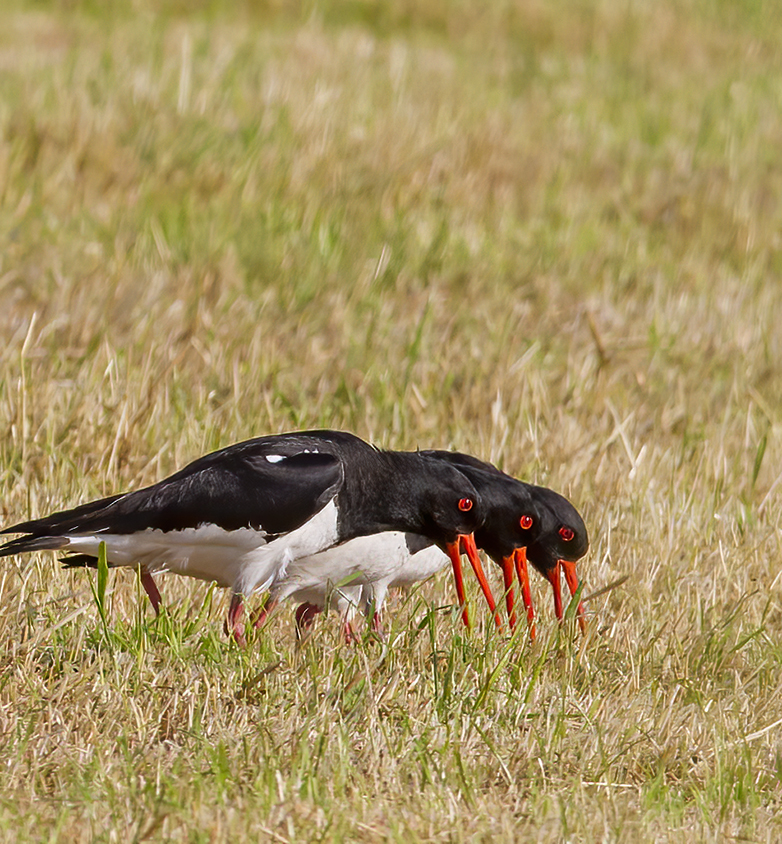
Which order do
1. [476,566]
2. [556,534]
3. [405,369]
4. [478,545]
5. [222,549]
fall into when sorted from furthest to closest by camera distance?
[405,369] < [478,545] < [556,534] < [476,566] < [222,549]

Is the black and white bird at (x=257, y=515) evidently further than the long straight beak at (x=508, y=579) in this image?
No

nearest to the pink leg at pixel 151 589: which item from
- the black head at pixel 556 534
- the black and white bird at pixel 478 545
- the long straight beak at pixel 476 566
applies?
the black and white bird at pixel 478 545

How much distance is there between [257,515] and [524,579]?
95 cm

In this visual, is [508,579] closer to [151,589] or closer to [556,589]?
[556,589]

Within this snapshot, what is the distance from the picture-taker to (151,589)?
3.96 m

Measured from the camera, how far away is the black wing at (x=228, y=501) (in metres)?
3.83

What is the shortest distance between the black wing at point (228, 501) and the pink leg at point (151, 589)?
0.67 ft

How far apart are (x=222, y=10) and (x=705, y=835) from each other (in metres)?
10.0

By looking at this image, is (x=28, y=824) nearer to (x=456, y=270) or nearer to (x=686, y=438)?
Answer: (x=686, y=438)

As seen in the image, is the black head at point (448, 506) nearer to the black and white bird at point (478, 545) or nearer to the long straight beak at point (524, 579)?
the black and white bird at point (478, 545)

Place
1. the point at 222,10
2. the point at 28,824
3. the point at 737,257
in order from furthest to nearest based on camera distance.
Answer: the point at 222,10 < the point at 737,257 < the point at 28,824

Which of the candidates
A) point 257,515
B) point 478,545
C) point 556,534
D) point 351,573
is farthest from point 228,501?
point 556,534

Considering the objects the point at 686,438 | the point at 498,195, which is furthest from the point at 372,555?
the point at 498,195

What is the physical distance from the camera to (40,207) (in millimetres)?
7367
